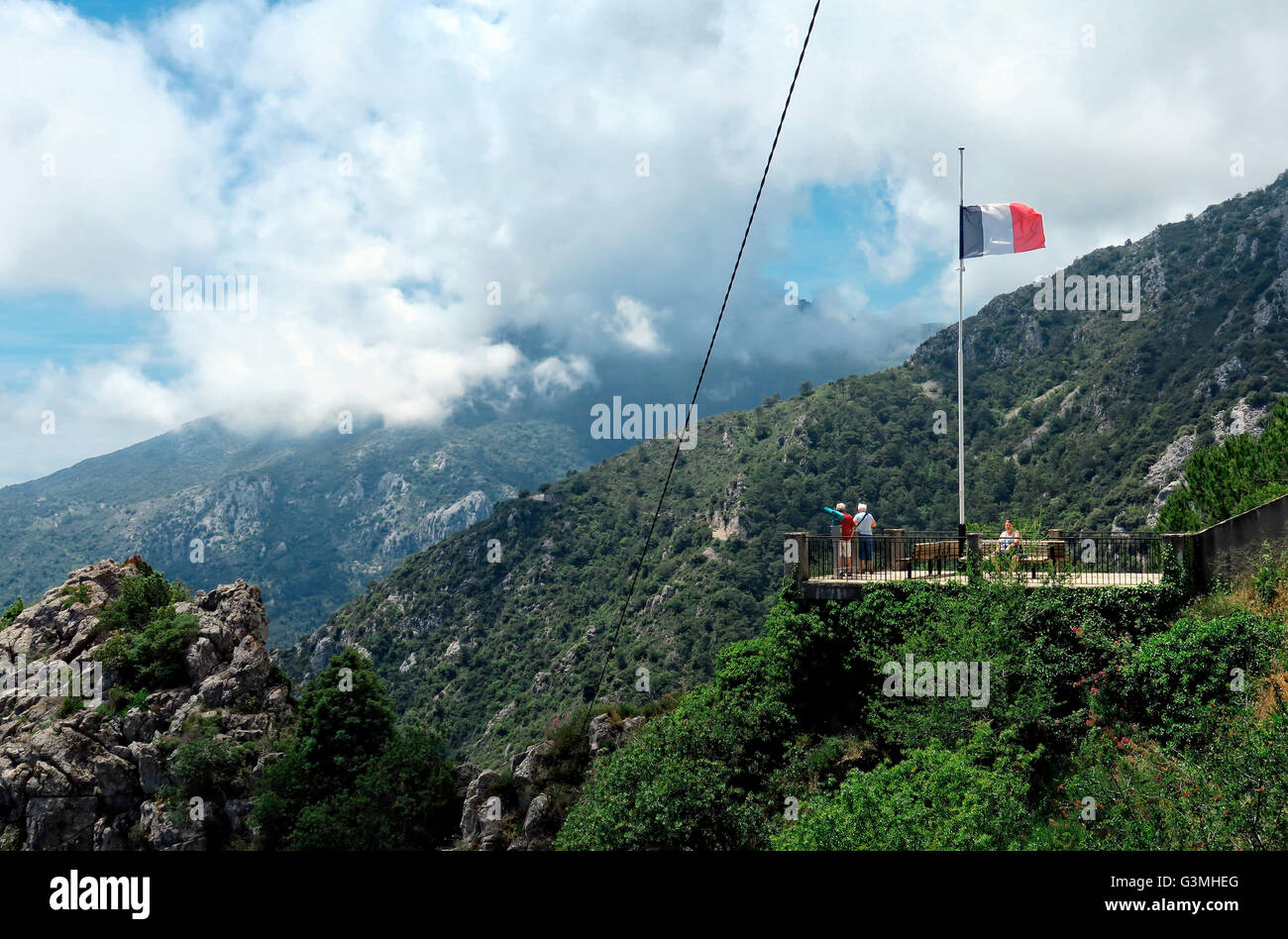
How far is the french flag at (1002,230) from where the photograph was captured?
21406 millimetres

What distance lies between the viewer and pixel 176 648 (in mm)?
40156

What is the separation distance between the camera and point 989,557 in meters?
19.1

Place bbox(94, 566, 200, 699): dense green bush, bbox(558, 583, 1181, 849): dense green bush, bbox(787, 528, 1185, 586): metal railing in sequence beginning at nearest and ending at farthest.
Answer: bbox(558, 583, 1181, 849): dense green bush, bbox(787, 528, 1185, 586): metal railing, bbox(94, 566, 200, 699): dense green bush

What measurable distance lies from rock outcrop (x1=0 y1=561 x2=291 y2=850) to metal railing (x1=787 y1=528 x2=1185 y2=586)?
97.8 ft

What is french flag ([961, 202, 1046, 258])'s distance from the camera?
2141cm

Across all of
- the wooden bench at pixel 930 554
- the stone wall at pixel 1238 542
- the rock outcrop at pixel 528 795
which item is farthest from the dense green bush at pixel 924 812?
the rock outcrop at pixel 528 795

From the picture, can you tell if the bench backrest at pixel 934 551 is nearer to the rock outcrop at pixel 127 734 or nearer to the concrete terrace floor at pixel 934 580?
the concrete terrace floor at pixel 934 580

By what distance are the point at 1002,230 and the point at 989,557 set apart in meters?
8.87

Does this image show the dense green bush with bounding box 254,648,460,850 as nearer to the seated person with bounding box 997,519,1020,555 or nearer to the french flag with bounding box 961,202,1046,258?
the seated person with bounding box 997,519,1020,555

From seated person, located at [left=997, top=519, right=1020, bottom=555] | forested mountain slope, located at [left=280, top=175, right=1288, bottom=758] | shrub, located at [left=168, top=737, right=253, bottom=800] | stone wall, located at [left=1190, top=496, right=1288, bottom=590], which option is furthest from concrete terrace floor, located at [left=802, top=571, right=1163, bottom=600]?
forested mountain slope, located at [left=280, top=175, right=1288, bottom=758]

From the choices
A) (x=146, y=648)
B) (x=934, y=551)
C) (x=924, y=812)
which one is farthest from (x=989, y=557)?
(x=146, y=648)

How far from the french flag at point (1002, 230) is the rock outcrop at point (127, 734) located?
118ft
